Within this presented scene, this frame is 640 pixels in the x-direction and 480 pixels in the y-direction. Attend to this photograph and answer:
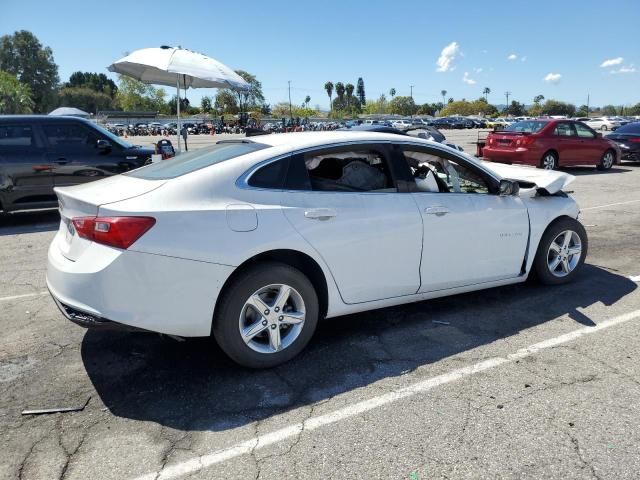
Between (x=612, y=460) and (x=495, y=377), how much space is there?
86cm

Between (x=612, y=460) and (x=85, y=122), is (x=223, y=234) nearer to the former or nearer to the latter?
(x=612, y=460)

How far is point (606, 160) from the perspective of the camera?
15672 mm

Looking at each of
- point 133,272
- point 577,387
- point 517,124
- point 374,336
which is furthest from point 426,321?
point 517,124

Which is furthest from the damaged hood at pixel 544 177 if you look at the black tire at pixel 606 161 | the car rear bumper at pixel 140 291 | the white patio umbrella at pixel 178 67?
the black tire at pixel 606 161

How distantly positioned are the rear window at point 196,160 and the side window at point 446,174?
1.41 meters

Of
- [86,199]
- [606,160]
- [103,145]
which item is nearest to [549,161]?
[606,160]

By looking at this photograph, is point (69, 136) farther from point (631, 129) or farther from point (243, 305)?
point (631, 129)

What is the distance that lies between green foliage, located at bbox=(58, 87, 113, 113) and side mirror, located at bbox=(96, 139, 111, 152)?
12896cm

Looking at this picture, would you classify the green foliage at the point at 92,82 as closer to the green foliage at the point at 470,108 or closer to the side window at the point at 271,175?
the green foliage at the point at 470,108

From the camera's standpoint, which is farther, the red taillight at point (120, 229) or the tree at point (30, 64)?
the tree at point (30, 64)

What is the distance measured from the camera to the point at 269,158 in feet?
11.4

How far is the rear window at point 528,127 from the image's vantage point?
14.2 m

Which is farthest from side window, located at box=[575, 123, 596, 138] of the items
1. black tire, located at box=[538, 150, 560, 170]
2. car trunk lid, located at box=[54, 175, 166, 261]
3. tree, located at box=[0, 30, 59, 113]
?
tree, located at box=[0, 30, 59, 113]

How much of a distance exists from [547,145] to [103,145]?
1140 centimetres
